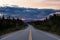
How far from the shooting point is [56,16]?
109m
